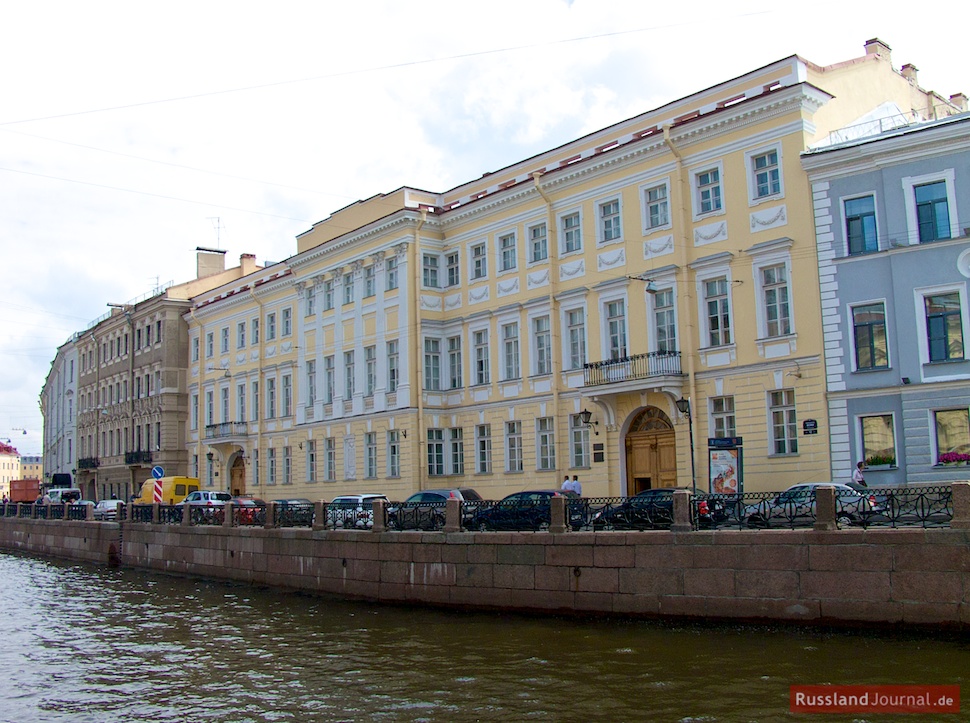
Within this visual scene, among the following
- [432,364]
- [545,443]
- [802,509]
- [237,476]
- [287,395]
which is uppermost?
[432,364]

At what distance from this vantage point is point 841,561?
14.1m

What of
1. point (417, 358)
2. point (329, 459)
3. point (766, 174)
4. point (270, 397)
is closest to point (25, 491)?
point (270, 397)

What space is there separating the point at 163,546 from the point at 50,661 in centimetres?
1391

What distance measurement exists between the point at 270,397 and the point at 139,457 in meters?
13.9

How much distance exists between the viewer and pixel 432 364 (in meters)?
35.2

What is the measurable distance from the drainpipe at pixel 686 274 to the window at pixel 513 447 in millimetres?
7077

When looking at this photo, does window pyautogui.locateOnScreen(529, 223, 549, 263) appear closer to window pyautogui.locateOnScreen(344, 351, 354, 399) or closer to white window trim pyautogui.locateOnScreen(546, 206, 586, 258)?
white window trim pyautogui.locateOnScreen(546, 206, 586, 258)

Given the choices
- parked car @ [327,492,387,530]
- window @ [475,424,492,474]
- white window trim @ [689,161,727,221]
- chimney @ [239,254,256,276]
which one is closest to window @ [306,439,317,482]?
window @ [475,424,492,474]

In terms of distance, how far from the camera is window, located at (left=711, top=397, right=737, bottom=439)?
25.6 m

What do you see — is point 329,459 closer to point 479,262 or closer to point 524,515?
point 479,262

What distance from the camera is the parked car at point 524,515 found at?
1775cm

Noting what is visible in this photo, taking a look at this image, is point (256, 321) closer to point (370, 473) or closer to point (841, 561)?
point (370, 473)

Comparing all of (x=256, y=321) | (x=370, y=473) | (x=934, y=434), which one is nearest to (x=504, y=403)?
(x=370, y=473)

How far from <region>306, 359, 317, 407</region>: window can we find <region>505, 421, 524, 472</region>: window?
11.7 m
